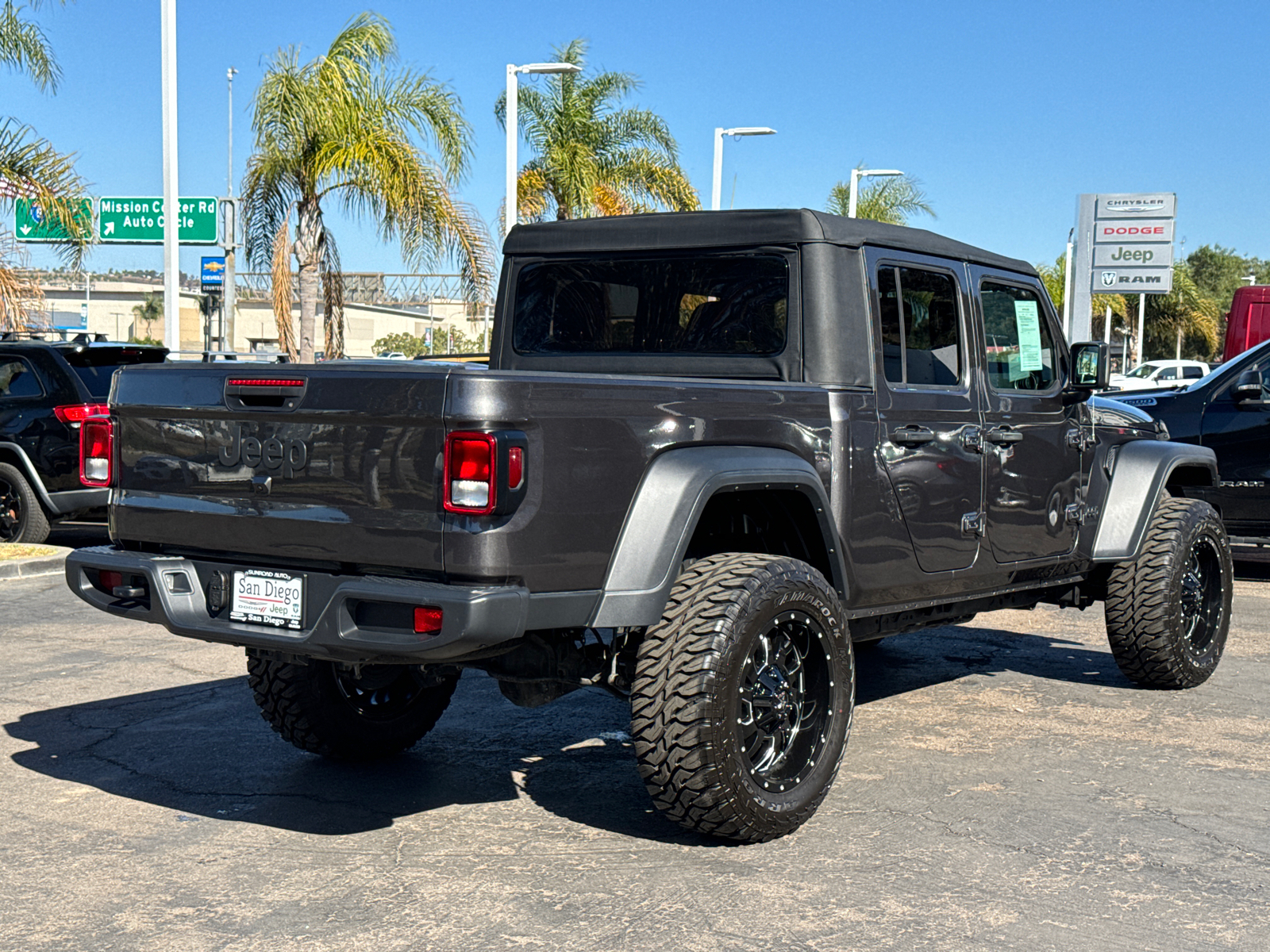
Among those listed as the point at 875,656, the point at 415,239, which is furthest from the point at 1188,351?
the point at 875,656

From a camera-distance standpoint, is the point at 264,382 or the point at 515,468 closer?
the point at 515,468

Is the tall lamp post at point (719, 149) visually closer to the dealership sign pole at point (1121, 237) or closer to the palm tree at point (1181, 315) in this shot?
the dealership sign pole at point (1121, 237)

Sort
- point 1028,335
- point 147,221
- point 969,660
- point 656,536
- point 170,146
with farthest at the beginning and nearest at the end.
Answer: point 147,221
point 170,146
point 969,660
point 1028,335
point 656,536

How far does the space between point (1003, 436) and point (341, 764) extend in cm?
292

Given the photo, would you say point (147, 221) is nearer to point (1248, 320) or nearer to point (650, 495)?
point (1248, 320)

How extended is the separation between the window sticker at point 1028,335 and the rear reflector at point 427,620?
129 inches

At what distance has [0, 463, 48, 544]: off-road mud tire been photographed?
39.1 feet

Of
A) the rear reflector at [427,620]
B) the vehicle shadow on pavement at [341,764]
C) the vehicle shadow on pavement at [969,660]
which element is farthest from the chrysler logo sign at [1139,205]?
the rear reflector at [427,620]

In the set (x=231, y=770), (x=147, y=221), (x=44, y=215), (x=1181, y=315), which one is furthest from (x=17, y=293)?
(x=1181, y=315)

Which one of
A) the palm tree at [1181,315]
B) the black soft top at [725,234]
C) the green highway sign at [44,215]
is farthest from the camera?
the palm tree at [1181,315]

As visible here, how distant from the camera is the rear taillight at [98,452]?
483 cm

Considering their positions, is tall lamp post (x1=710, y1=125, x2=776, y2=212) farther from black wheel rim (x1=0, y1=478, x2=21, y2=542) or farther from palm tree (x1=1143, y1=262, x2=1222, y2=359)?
palm tree (x1=1143, y1=262, x2=1222, y2=359)

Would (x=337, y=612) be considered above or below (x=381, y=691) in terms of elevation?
above

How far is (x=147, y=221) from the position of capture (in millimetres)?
44625
